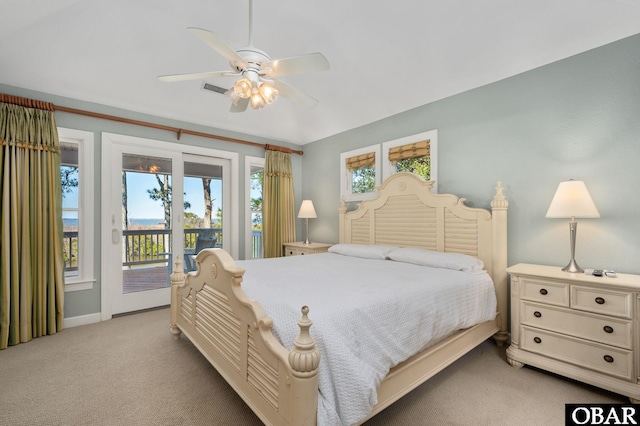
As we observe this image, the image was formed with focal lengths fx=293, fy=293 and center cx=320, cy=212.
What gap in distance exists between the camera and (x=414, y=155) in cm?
355

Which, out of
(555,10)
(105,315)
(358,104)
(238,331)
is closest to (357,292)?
(238,331)

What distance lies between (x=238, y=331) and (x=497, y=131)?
9.47ft

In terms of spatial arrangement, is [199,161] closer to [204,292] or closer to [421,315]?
[204,292]

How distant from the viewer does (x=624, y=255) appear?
7.17ft

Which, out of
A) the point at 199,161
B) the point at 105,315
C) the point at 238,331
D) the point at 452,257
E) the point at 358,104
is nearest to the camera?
the point at 238,331

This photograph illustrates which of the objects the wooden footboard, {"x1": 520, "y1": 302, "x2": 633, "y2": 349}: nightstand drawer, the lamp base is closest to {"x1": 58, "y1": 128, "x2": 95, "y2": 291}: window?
the wooden footboard

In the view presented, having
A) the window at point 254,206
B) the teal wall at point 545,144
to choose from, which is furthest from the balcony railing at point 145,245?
the window at point 254,206

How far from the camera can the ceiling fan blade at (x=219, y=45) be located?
156 centimetres

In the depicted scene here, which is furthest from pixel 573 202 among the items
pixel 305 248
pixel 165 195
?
pixel 165 195

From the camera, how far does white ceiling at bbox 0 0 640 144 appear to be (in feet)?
7.61

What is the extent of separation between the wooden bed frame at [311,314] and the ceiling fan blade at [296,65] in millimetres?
1256

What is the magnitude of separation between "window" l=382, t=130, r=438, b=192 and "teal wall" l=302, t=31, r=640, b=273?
0.27 ft

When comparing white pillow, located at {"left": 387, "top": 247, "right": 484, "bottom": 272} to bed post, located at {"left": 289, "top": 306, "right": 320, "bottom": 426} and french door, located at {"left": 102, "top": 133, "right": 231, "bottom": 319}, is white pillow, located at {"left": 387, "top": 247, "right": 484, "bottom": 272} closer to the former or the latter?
bed post, located at {"left": 289, "top": 306, "right": 320, "bottom": 426}

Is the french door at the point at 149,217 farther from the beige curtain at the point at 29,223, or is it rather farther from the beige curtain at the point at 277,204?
the beige curtain at the point at 277,204
